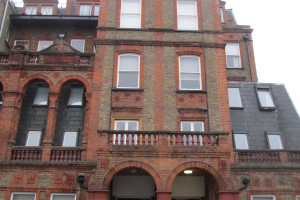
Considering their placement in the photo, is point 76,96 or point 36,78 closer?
point 36,78

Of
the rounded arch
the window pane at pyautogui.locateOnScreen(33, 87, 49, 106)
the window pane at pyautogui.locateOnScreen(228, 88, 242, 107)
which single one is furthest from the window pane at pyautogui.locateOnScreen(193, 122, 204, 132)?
the window pane at pyautogui.locateOnScreen(33, 87, 49, 106)

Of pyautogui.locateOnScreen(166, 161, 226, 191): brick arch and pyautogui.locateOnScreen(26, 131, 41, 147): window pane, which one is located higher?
pyautogui.locateOnScreen(26, 131, 41, 147): window pane

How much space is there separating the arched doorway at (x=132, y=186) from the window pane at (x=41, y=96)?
5.71 m

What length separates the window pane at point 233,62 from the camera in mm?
24688

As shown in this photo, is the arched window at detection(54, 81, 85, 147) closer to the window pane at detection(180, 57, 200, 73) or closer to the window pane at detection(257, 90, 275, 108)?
the window pane at detection(180, 57, 200, 73)

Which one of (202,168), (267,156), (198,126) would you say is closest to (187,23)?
(198,126)

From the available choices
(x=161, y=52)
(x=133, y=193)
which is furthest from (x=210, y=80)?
(x=133, y=193)

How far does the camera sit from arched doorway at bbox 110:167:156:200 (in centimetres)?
1573

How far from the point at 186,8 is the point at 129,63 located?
498cm

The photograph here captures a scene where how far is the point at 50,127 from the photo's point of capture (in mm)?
16281

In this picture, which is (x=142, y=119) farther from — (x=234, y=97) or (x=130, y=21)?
(x=234, y=97)

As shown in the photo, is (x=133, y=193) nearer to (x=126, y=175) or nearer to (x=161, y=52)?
(x=126, y=175)

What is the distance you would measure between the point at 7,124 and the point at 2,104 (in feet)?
4.01

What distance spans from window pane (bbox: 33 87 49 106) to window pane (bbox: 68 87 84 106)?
132cm
